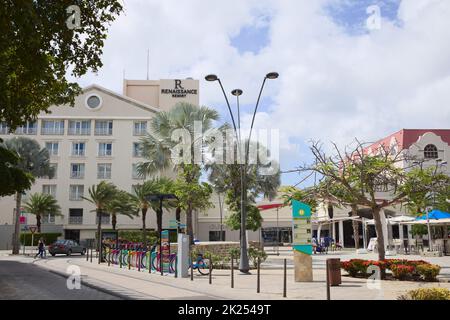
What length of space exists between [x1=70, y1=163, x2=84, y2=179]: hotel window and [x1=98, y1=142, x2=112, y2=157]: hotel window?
267 cm

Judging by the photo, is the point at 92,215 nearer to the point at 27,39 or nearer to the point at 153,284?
the point at 153,284

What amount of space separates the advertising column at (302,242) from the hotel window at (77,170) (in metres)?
44.8

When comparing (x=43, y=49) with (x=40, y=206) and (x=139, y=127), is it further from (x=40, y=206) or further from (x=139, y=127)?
(x=139, y=127)

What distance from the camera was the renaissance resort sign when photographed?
216ft

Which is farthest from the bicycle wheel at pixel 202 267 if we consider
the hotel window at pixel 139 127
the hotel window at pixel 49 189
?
the hotel window at pixel 49 189

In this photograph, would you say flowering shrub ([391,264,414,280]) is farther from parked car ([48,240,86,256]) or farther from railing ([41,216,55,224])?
railing ([41,216,55,224])

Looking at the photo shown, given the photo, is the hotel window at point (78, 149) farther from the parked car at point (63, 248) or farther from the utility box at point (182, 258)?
the utility box at point (182, 258)

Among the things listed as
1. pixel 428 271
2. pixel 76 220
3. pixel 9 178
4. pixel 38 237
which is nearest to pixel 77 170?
pixel 76 220

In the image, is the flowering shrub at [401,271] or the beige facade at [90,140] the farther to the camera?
the beige facade at [90,140]

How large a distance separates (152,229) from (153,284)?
1593 inches

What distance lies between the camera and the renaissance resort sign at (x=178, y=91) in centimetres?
6588

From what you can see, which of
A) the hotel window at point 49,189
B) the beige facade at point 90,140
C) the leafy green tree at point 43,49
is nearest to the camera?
the leafy green tree at point 43,49

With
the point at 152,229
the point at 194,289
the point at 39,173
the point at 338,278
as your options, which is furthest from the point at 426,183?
the point at 152,229

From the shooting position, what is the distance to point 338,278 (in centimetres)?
1403
